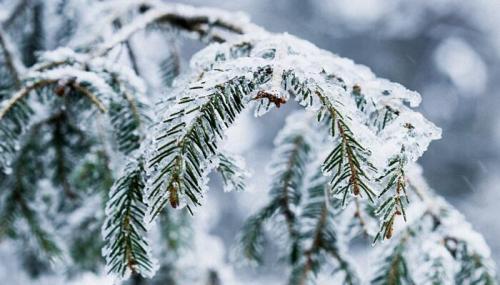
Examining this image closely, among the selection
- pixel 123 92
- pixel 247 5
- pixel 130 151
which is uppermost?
pixel 247 5

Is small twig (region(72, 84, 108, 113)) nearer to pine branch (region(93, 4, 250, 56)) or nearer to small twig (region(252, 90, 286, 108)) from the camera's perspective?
pine branch (region(93, 4, 250, 56))

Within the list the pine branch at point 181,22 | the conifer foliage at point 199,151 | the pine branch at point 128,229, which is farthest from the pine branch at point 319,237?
the pine branch at point 128,229

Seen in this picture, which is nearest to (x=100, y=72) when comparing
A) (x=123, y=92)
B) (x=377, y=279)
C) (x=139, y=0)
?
(x=123, y=92)

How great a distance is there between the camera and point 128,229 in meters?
0.89

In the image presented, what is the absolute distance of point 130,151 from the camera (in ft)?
3.82

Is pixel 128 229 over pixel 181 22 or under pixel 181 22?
under

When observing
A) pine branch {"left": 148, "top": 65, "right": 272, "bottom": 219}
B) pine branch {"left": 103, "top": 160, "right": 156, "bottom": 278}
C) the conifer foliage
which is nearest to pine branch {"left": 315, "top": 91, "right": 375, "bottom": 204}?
the conifer foliage

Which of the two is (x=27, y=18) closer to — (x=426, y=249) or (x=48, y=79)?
(x=48, y=79)

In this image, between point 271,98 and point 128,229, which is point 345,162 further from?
point 128,229

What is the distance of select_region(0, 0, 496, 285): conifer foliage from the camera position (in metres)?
0.76

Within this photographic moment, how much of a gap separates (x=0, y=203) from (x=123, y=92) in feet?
2.20

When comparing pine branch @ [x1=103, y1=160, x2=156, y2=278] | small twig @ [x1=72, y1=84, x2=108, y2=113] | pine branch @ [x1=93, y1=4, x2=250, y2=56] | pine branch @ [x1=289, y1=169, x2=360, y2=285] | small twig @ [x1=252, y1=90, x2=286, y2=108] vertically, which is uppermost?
pine branch @ [x1=93, y1=4, x2=250, y2=56]

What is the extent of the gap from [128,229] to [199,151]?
9.0 inches

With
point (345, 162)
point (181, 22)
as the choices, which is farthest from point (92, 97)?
point (345, 162)
